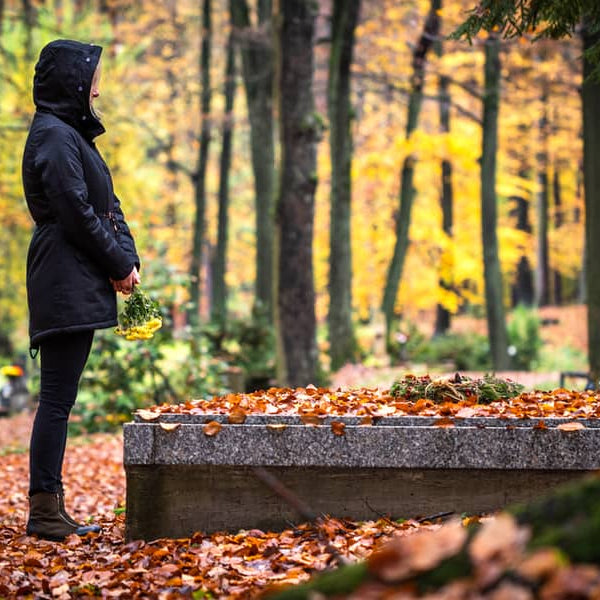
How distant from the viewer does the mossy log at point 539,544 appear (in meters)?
2.37

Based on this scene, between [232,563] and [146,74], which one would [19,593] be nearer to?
[232,563]

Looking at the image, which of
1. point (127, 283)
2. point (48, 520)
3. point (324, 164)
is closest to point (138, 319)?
point (127, 283)

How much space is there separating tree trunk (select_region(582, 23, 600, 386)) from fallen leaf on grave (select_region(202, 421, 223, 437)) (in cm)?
711

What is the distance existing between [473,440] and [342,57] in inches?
613

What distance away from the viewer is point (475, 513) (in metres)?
4.91

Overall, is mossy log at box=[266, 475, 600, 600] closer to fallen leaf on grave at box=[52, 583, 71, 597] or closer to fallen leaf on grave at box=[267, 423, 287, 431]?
fallen leaf on grave at box=[52, 583, 71, 597]

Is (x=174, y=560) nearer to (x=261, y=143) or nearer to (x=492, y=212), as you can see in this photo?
(x=492, y=212)

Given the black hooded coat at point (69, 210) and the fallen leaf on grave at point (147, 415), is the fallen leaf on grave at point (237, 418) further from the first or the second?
the black hooded coat at point (69, 210)

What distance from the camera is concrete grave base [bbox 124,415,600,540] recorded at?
4.85 m

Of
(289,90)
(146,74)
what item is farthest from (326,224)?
(289,90)

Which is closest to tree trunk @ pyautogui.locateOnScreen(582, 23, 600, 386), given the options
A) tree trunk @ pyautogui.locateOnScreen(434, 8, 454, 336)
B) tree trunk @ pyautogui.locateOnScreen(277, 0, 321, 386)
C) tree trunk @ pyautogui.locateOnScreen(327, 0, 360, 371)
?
tree trunk @ pyautogui.locateOnScreen(277, 0, 321, 386)

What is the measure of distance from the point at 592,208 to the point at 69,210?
770cm

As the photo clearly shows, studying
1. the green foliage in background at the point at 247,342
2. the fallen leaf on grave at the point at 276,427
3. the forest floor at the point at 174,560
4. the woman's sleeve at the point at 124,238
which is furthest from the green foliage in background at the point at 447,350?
the fallen leaf on grave at the point at 276,427

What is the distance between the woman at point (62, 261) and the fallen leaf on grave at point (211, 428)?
0.80m
